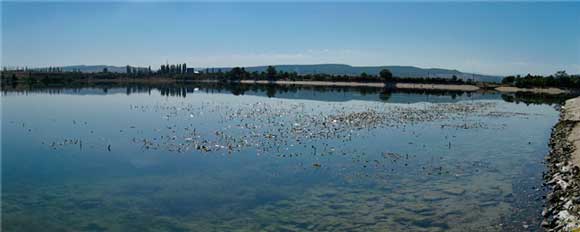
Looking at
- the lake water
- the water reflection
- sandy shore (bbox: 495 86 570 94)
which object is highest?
sandy shore (bbox: 495 86 570 94)

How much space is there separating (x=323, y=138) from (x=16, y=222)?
15839mm

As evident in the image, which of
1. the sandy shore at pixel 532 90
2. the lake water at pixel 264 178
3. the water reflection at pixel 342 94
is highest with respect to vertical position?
the sandy shore at pixel 532 90

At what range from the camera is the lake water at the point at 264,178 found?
10664mm

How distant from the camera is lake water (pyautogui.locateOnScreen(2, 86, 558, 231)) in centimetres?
1066

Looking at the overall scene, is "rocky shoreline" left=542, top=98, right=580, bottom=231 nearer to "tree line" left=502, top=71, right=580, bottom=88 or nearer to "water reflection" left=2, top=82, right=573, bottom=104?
"water reflection" left=2, top=82, right=573, bottom=104

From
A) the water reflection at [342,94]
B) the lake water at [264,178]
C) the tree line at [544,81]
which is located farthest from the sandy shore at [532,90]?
the lake water at [264,178]

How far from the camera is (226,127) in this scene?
27109 millimetres

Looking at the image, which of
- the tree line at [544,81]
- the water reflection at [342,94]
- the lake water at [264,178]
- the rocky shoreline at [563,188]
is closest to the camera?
the rocky shoreline at [563,188]

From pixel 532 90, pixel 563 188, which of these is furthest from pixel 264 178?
pixel 532 90

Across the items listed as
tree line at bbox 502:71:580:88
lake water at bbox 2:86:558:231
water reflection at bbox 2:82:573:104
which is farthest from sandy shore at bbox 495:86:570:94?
lake water at bbox 2:86:558:231

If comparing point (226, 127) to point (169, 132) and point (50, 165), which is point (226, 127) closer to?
point (169, 132)

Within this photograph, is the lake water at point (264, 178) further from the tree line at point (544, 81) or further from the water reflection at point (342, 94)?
the tree line at point (544, 81)

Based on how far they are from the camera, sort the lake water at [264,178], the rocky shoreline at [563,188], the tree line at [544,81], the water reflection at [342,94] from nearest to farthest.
Answer: 1. the rocky shoreline at [563,188]
2. the lake water at [264,178]
3. the water reflection at [342,94]
4. the tree line at [544,81]

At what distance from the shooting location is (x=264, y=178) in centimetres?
1478
